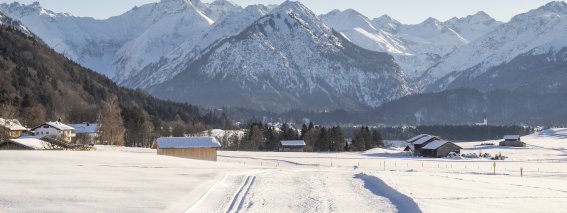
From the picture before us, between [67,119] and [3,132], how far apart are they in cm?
8622

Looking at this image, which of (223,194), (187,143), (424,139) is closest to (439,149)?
(424,139)

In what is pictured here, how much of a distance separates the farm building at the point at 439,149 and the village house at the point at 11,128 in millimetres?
85270

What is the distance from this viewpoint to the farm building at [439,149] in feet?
496

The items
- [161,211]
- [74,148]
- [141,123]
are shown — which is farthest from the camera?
[141,123]

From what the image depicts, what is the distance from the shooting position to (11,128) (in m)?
123

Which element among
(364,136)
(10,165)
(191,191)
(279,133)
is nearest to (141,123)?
(279,133)

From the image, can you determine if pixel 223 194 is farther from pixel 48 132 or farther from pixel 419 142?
pixel 419 142

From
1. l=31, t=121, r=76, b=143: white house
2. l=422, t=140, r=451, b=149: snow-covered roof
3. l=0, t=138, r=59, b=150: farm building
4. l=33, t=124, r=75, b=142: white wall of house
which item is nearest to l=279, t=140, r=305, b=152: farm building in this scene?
l=422, t=140, r=451, b=149: snow-covered roof

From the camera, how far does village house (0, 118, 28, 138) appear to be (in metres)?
115

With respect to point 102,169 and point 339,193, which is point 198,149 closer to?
point 102,169

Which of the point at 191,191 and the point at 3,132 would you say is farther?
the point at 3,132

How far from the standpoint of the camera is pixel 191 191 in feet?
120

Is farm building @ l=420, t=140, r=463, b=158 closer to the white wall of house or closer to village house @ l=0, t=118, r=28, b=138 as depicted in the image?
the white wall of house

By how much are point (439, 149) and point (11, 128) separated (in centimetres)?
8840
